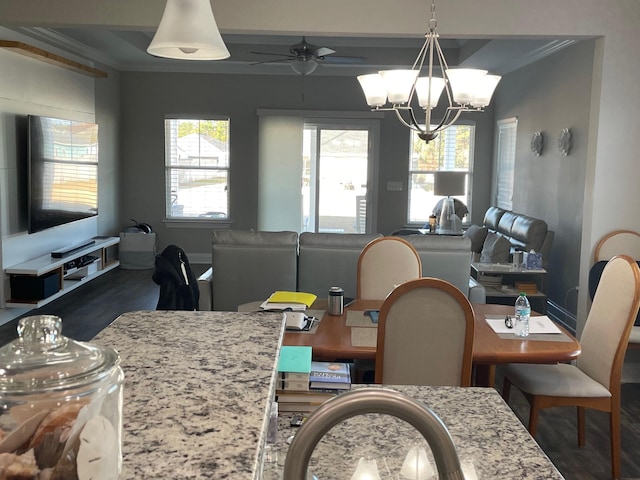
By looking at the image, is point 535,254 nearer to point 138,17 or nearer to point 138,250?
point 138,17

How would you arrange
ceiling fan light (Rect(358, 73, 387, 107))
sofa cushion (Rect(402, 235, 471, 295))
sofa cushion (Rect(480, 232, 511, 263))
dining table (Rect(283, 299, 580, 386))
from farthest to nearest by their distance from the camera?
sofa cushion (Rect(480, 232, 511, 263)), sofa cushion (Rect(402, 235, 471, 295)), ceiling fan light (Rect(358, 73, 387, 107)), dining table (Rect(283, 299, 580, 386))

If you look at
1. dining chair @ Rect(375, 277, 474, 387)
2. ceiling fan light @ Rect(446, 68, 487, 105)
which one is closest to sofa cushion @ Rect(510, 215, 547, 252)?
ceiling fan light @ Rect(446, 68, 487, 105)

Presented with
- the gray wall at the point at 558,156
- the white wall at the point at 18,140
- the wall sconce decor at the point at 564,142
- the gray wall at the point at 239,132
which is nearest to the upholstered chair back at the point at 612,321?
the gray wall at the point at 558,156

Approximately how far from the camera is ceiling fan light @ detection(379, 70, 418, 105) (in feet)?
11.8

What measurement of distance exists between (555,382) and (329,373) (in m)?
1.81

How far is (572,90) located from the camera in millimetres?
6262

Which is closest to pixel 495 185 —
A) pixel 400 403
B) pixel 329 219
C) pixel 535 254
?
pixel 329 219

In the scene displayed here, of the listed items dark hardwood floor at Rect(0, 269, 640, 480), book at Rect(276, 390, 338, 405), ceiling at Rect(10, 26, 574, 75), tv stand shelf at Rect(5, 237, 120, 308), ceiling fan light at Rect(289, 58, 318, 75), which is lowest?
dark hardwood floor at Rect(0, 269, 640, 480)

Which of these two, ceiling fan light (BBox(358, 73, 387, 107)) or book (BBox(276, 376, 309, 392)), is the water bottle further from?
book (BBox(276, 376, 309, 392))

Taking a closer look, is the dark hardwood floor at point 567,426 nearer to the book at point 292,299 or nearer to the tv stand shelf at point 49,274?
the tv stand shelf at point 49,274

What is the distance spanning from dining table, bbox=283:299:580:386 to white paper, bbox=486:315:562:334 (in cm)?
3

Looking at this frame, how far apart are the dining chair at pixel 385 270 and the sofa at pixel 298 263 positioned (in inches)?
19.6

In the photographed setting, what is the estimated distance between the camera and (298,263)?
4.66 metres

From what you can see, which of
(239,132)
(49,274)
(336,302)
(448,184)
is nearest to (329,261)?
(336,302)
